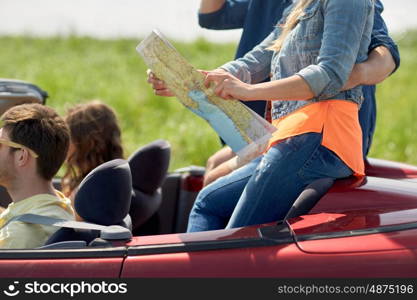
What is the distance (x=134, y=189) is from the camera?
339 cm

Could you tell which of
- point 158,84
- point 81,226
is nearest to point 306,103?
point 158,84

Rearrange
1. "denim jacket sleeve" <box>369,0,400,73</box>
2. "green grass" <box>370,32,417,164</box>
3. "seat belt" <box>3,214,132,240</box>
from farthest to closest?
"green grass" <box>370,32,417,164</box>
"denim jacket sleeve" <box>369,0,400,73</box>
"seat belt" <box>3,214,132,240</box>

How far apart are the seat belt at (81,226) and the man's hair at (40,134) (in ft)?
0.63

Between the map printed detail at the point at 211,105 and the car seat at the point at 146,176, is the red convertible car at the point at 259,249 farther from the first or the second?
the car seat at the point at 146,176

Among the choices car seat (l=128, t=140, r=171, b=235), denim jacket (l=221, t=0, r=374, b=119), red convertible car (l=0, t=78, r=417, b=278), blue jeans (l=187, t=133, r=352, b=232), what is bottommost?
car seat (l=128, t=140, r=171, b=235)

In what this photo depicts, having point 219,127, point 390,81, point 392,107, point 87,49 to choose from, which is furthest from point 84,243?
point 87,49

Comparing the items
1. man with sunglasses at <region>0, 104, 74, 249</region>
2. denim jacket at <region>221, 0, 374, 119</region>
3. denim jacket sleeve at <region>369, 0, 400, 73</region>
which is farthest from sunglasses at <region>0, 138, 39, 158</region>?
denim jacket sleeve at <region>369, 0, 400, 73</region>

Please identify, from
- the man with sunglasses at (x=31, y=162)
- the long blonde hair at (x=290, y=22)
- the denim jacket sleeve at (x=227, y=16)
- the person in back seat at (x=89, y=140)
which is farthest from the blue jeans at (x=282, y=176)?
the denim jacket sleeve at (x=227, y=16)

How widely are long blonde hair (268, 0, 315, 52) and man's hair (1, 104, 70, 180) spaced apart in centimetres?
81

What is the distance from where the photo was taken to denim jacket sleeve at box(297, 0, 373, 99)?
248 cm

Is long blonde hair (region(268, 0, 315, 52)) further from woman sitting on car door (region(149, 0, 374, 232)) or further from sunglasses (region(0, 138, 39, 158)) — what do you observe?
sunglasses (region(0, 138, 39, 158))

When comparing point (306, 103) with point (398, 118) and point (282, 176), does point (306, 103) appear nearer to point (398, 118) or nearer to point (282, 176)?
point (282, 176)

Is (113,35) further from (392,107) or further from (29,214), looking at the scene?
(29,214)

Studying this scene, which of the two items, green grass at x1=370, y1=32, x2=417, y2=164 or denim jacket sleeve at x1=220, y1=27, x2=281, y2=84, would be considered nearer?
denim jacket sleeve at x1=220, y1=27, x2=281, y2=84
